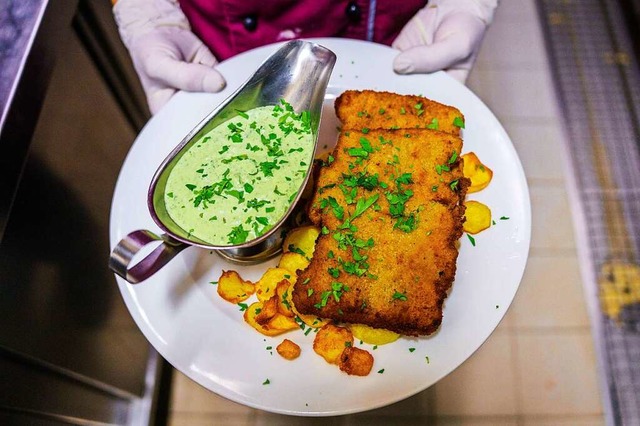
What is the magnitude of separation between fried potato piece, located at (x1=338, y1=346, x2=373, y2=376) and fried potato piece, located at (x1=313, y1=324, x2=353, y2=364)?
0.02 meters

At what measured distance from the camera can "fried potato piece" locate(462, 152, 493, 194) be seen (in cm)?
166

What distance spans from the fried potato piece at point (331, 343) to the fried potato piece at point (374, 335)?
0.03 meters

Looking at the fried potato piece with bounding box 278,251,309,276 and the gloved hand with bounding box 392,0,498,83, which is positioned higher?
the gloved hand with bounding box 392,0,498,83

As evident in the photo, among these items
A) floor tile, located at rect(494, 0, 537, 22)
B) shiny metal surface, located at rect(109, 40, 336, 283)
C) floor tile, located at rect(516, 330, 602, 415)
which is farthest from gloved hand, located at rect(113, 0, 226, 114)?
floor tile, located at rect(494, 0, 537, 22)

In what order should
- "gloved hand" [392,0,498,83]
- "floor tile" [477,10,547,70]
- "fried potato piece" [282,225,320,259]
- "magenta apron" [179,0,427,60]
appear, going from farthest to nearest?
"floor tile" [477,10,547,70] < "magenta apron" [179,0,427,60] < "gloved hand" [392,0,498,83] < "fried potato piece" [282,225,320,259]

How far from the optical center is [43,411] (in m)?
1.67

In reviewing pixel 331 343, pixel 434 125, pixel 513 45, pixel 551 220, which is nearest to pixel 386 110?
pixel 434 125

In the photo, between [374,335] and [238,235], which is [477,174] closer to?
[374,335]

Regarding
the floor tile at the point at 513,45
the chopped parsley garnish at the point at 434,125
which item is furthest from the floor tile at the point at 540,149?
the chopped parsley garnish at the point at 434,125

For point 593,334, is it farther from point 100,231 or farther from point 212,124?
point 100,231

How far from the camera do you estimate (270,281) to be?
158 cm

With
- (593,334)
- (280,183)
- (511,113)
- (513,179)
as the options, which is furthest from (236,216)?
(511,113)

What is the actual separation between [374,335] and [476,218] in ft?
1.64

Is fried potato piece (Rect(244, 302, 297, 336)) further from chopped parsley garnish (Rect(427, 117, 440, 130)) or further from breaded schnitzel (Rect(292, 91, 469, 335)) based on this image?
chopped parsley garnish (Rect(427, 117, 440, 130))
